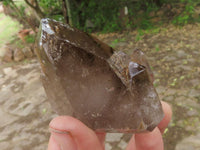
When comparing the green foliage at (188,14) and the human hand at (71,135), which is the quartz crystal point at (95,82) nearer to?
the human hand at (71,135)

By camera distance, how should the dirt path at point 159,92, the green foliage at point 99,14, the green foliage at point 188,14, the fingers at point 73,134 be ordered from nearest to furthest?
the fingers at point 73,134, the dirt path at point 159,92, the green foliage at point 188,14, the green foliage at point 99,14

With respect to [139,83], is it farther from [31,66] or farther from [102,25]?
[102,25]

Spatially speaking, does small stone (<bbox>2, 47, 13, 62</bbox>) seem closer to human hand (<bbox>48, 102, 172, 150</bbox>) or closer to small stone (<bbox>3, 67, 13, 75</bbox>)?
small stone (<bbox>3, 67, 13, 75</bbox>)

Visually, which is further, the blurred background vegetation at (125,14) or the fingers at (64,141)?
the blurred background vegetation at (125,14)

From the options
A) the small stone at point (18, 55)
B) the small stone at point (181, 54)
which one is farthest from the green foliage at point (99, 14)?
the small stone at point (181, 54)

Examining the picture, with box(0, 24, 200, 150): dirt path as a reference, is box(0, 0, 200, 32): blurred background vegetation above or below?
above

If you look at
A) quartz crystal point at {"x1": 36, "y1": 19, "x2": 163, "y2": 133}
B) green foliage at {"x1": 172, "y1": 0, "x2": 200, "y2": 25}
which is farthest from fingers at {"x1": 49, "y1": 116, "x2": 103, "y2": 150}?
green foliage at {"x1": 172, "y1": 0, "x2": 200, "y2": 25}

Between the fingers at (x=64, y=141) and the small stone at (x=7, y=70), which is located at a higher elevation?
the fingers at (x=64, y=141)
